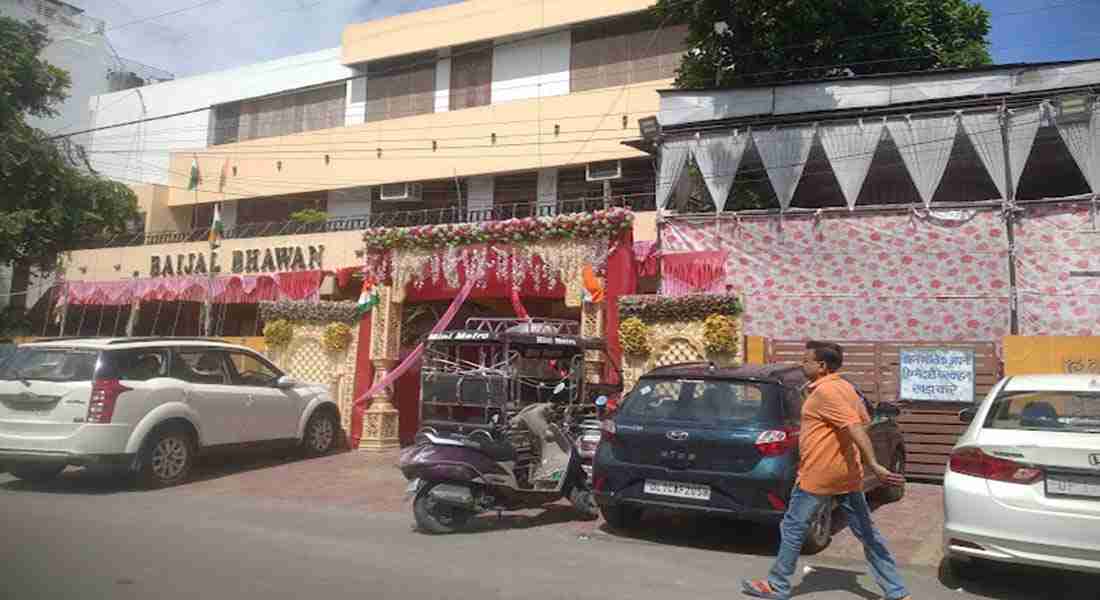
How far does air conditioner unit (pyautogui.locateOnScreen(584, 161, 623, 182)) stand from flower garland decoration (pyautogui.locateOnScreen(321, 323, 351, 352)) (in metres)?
8.70

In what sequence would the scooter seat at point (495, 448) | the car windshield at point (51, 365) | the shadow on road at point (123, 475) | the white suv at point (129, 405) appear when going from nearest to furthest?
the scooter seat at point (495, 448) < the white suv at point (129, 405) < the car windshield at point (51, 365) < the shadow on road at point (123, 475)

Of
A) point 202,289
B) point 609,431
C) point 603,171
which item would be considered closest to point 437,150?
point 603,171

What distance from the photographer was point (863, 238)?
1375 centimetres

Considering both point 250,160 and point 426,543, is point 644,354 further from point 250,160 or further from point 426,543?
point 250,160

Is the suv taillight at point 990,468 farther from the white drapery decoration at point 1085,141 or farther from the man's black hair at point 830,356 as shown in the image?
the white drapery decoration at point 1085,141

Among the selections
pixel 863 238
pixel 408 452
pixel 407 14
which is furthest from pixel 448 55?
pixel 408 452

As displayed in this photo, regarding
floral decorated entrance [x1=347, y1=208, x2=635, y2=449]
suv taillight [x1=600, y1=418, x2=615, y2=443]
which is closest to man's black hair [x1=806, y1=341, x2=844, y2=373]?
suv taillight [x1=600, y1=418, x2=615, y2=443]

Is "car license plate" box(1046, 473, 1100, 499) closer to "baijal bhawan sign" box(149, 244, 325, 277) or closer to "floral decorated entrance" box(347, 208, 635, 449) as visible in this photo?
"floral decorated entrance" box(347, 208, 635, 449)

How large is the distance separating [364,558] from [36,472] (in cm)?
647

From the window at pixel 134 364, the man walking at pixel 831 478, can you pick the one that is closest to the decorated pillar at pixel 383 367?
the window at pixel 134 364

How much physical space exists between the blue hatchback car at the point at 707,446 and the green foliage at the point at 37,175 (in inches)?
666

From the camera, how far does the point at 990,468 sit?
5.50m

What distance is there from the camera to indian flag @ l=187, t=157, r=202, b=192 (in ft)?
89.5

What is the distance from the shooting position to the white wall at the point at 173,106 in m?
26.4
